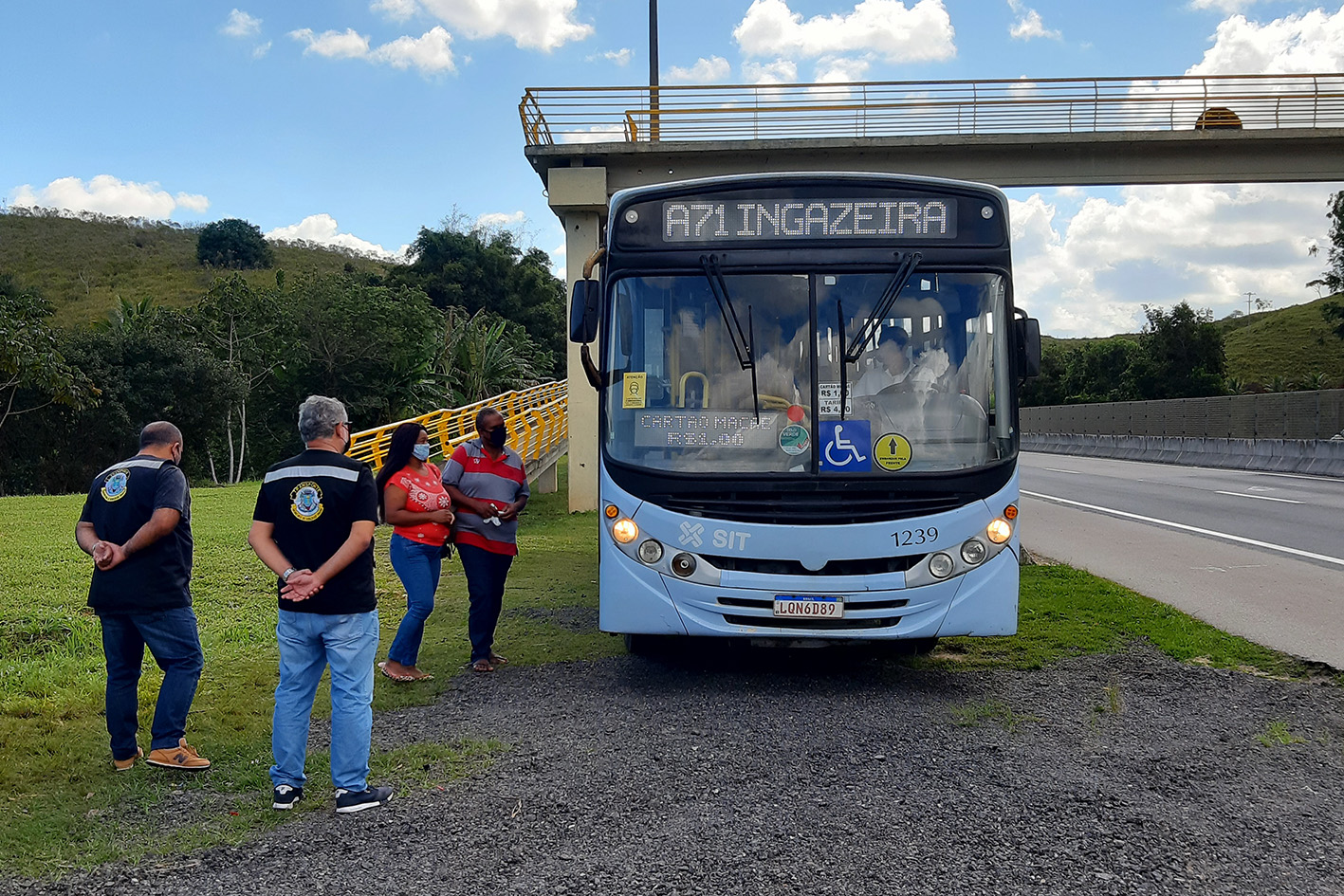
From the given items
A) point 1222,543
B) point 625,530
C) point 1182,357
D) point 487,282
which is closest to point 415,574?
point 625,530

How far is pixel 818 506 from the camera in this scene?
657cm

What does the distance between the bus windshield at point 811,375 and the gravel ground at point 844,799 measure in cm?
149

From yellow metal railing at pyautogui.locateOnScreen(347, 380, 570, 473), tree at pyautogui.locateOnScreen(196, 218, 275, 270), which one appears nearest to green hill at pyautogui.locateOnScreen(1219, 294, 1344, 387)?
yellow metal railing at pyautogui.locateOnScreen(347, 380, 570, 473)

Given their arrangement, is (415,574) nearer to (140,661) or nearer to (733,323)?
(140,661)

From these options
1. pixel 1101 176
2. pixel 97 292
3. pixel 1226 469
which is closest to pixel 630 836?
pixel 1101 176

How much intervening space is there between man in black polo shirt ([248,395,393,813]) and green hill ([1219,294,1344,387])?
90.8 metres

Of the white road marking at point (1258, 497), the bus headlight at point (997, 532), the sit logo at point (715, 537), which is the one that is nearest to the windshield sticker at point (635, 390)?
the sit logo at point (715, 537)

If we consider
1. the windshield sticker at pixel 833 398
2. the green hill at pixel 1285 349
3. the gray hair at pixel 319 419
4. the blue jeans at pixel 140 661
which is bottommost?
the blue jeans at pixel 140 661

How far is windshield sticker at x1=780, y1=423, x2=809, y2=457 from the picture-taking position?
669 cm

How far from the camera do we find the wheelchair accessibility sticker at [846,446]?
664 centimetres

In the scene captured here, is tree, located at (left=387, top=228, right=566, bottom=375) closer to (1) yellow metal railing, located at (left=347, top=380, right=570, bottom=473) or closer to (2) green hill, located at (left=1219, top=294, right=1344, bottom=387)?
(1) yellow metal railing, located at (left=347, top=380, right=570, bottom=473)

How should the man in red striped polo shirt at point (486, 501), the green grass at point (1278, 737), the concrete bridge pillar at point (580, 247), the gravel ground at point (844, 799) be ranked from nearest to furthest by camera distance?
the gravel ground at point (844, 799), the green grass at point (1278, 737), the man in red striped polo shirt at point (486, 501), the concrete bridge pillar at point (580, 247)

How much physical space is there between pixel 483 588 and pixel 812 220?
3256 mm

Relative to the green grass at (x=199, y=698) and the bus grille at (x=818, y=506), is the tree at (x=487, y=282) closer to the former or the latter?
the green grass at (x=199, y=698)
